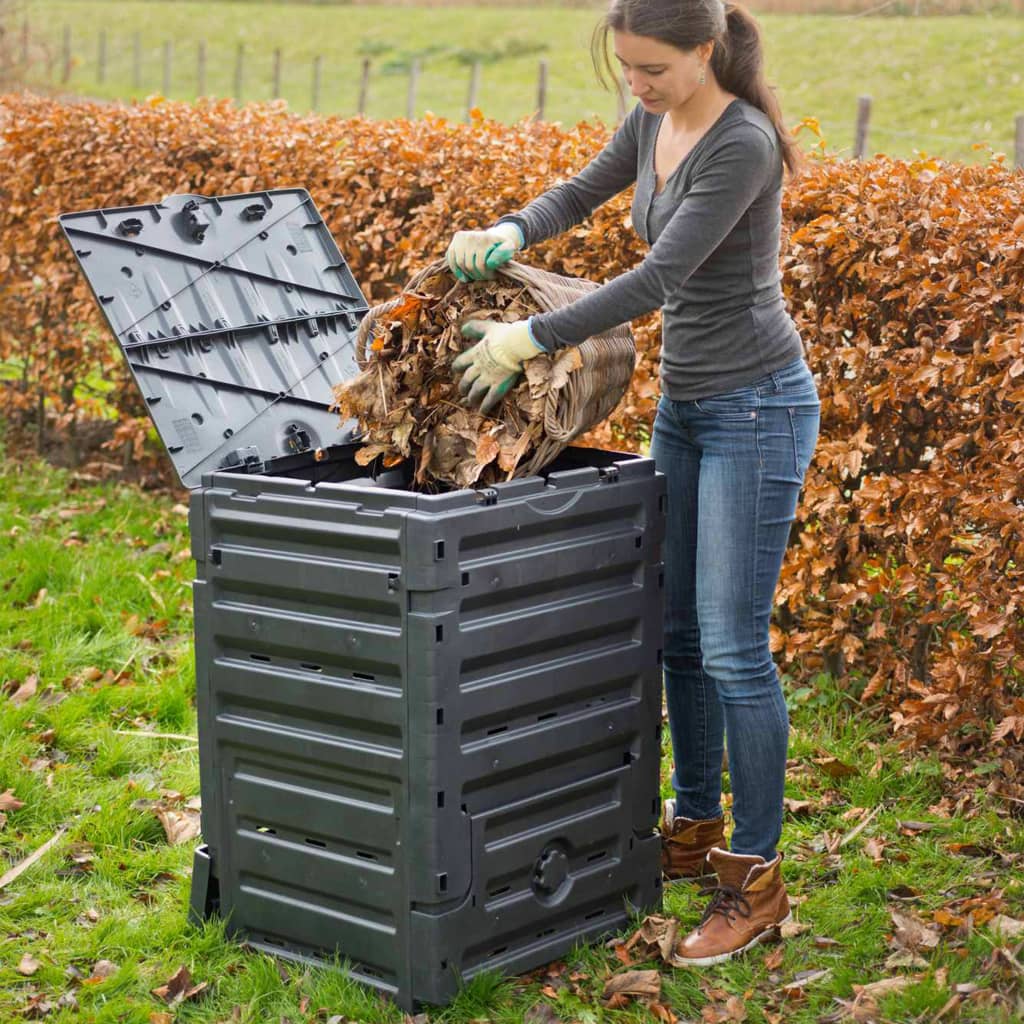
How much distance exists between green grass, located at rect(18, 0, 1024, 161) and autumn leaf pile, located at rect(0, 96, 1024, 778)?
7923 millimetres

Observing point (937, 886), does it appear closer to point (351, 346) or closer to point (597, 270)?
point (351, 346)

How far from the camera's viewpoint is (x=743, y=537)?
2982 millimetres

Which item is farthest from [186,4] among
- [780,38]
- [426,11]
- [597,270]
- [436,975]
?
[436,975]

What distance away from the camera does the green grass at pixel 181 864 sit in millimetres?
2920

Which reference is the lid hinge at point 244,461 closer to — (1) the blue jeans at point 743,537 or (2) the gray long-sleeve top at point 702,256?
(2) the gray long-sleeve top at point 702,256

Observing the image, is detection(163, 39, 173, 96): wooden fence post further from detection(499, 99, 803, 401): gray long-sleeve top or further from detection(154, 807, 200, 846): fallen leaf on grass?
detection(499, 99, 803, 401): gray long-sleeve top

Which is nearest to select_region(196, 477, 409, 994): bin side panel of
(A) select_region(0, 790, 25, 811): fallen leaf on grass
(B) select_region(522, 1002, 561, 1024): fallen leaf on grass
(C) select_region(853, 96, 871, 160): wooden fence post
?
(B) select_region(522, 1002, 561, 1024): fallen leaf on grass

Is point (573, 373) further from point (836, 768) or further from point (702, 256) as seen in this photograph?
point (836, 768)

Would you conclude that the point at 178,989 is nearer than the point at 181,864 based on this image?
Yes

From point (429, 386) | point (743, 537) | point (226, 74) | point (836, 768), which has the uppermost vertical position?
point (226, 74)

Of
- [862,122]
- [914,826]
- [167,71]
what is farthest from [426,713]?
[167,71]

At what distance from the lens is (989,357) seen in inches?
145

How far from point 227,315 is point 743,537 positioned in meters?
1.52

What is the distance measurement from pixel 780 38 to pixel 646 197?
21.6 m
